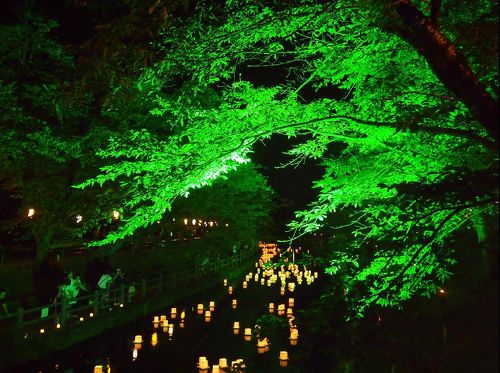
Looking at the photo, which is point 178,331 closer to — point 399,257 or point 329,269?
point 329,269

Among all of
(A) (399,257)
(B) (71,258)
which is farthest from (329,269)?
(B) (71,258)

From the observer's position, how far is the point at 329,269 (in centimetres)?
559

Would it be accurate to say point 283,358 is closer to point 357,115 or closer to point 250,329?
point 250,329

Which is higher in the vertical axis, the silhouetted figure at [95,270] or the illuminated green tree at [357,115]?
the illuminated green tree at [357,115]

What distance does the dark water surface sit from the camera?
1220 centimetres

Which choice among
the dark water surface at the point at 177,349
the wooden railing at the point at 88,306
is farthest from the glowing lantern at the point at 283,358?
the wooden railing at the point at 88,306

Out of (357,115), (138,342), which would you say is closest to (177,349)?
(138,342)

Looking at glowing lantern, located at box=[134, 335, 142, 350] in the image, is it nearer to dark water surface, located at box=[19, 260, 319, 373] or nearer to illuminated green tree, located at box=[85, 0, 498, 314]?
dark water surface, located at box=[19, 260, 319, 373]

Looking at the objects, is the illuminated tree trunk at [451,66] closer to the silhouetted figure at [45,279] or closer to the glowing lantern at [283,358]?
the glowing lantern at [283,358]

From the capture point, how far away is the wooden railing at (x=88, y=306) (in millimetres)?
11489

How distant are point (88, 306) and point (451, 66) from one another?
44.5 ft

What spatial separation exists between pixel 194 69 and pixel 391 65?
93.5 inches

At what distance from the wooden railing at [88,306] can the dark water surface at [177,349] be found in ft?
2.92

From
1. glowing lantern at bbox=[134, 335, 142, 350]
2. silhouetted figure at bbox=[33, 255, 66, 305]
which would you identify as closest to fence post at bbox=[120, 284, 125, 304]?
glowing lantern at bbox=[134, 335, 142, 350]
